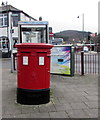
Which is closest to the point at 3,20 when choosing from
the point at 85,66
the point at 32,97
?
the point at 85,66

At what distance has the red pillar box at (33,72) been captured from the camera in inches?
165

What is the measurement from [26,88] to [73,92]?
71.2 inches

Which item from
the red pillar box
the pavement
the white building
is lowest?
the pavement

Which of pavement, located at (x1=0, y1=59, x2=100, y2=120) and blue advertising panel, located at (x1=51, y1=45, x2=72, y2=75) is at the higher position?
blue advertising panel, located at (x1=51, y1=45, x2=72, y2=75)

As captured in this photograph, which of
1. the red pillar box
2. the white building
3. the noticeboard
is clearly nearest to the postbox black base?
the red pillar box

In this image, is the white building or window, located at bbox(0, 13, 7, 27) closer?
the white building

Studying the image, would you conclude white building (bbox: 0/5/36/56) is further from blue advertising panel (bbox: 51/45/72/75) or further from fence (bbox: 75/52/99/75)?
blue advertising panel (bbox: 51/45/72/75)

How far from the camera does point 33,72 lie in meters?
4.20

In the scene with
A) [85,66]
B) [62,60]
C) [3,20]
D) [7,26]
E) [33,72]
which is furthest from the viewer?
[3,20]

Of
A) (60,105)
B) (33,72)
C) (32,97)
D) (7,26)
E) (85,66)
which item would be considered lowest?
(60,105)

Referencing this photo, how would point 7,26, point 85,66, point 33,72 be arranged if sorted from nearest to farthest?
point 33,72, point 85,66, point 7,26

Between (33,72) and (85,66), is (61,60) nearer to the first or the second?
(33,72)

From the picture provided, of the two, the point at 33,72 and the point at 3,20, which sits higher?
the point at 3,20

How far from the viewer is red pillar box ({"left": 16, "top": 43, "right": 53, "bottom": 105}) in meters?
4.19
